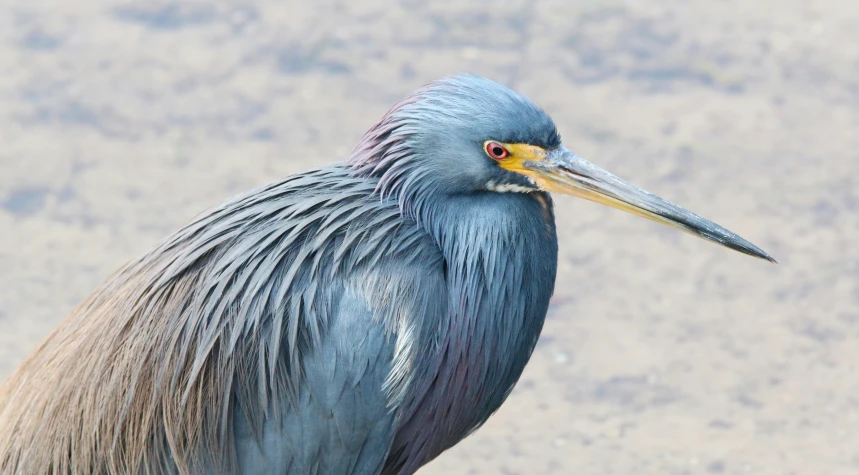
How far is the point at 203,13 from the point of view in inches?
336

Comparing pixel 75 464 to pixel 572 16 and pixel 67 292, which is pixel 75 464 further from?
pixel 572 16

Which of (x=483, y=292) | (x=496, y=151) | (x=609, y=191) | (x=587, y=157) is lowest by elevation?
(x=483, y=292)

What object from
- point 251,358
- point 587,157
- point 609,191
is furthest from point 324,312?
point 587,157

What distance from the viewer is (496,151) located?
4.00 metres

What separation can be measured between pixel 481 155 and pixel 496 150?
0.05 metres

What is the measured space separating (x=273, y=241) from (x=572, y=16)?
5.04 metres

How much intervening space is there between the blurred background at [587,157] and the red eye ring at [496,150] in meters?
2.12

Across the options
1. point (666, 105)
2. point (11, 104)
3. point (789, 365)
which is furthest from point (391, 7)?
point (789, 365)

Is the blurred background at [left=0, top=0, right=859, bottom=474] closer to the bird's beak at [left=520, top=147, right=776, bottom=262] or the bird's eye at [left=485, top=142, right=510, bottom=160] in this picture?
the bird's beak at [left=520, top=147, right=776, bottom=262]

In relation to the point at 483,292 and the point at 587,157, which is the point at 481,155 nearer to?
the point at 483,292

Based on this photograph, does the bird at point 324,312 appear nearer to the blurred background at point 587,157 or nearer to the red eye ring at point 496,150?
the red eye ring at point 496,150

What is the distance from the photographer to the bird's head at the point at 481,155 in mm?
3963

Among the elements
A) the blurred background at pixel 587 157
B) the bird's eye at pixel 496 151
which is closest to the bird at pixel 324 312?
the bird's eye at pixel 496 151

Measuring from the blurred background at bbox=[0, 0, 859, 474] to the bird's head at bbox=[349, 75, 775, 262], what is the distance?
1.94 meters
